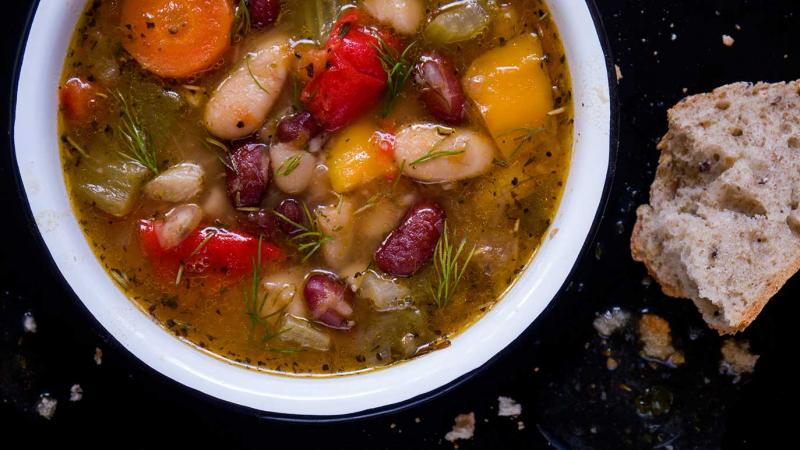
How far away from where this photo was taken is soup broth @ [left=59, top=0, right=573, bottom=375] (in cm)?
212

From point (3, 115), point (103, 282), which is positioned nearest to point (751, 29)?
point (103, 282)

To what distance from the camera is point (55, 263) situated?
2.10 metres

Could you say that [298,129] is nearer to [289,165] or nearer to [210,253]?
[289,165]

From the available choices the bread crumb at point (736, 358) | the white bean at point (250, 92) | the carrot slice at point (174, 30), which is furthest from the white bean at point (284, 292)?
the bread crumb at point (736, 358)

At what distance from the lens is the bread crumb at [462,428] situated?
260 cm

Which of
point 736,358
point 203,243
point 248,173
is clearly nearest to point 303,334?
point 203,243

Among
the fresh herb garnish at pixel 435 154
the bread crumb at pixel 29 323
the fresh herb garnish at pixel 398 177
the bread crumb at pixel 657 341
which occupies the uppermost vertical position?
the fresh herb garnish at pixel 435 154

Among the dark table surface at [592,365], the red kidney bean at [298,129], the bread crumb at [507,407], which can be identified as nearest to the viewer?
the red kidney bean at [298,129]

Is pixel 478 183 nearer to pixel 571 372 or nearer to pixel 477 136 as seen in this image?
pixel 477 136

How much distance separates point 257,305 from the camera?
2.23m

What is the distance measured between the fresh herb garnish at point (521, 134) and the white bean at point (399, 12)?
403 mm

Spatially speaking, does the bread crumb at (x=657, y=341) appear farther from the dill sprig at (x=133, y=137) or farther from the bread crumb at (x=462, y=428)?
the dill sprig at (x=133, y=137)

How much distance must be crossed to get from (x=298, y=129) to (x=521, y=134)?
0.64 m

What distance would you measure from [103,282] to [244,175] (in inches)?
20.8
